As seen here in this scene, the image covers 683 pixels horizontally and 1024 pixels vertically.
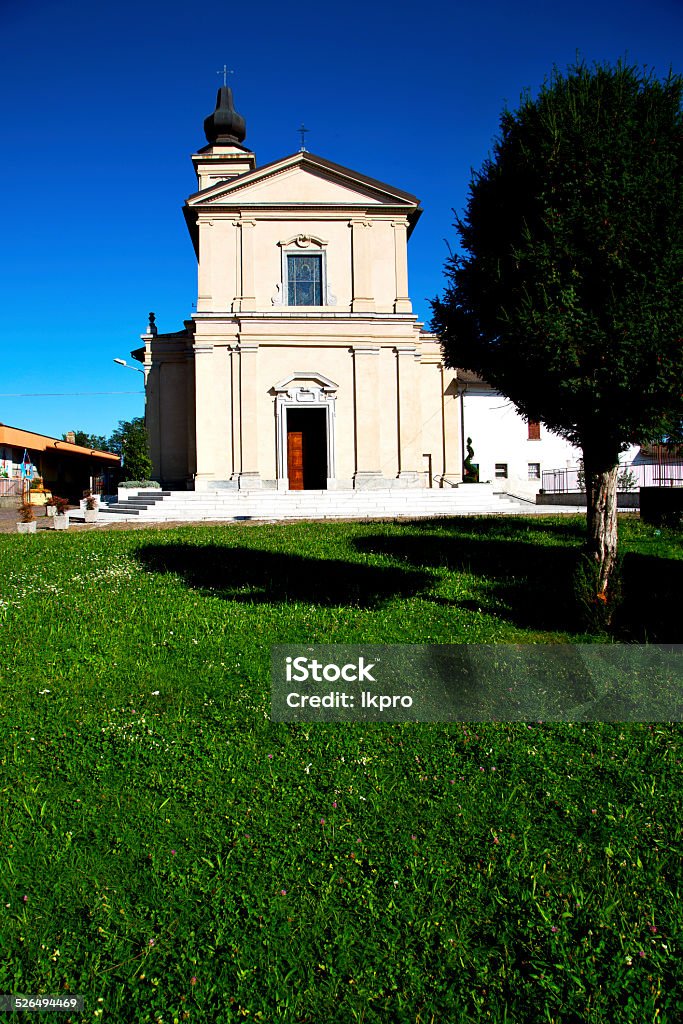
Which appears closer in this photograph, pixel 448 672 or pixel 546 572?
pixel 448 672

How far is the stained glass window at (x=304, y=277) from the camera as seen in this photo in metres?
25.5

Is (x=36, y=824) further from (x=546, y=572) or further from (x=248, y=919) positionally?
(x=546, y=572)

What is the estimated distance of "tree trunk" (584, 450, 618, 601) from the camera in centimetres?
688

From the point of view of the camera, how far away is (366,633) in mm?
6633

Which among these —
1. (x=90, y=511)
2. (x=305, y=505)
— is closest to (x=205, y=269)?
(x=305, y=505)

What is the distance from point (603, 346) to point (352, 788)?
14.4 ft

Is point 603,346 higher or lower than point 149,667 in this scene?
higher

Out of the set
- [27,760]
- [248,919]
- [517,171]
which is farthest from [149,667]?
[517,171]

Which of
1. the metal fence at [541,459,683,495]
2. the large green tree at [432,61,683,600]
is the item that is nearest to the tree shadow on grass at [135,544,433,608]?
the large green tree at [432,61,683,600]

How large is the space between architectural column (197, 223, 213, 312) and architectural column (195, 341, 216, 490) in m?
1.80

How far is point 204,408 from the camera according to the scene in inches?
965

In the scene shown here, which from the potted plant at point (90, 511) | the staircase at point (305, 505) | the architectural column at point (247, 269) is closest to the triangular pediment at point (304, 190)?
the architectural column at point (247, 269)

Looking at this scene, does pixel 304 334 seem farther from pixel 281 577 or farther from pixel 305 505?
pixel 281 577

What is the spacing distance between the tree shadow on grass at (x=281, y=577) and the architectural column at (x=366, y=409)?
13588 mm
